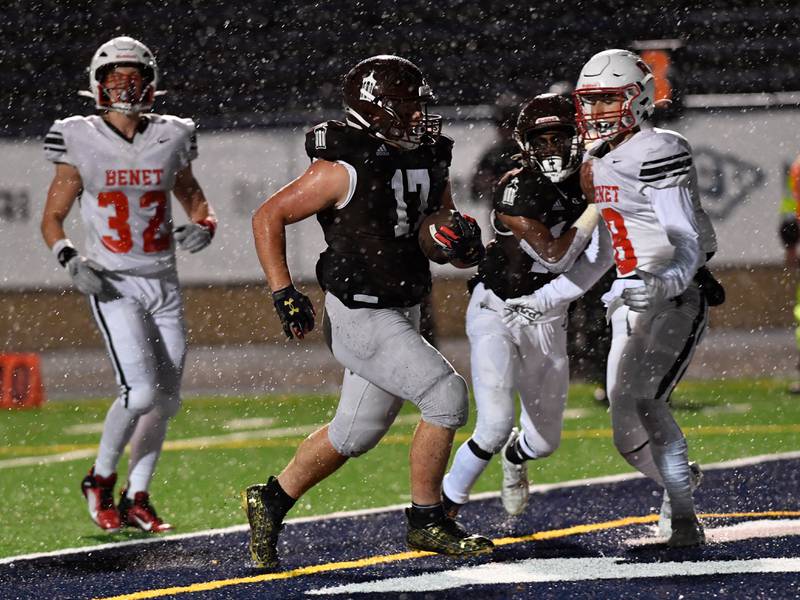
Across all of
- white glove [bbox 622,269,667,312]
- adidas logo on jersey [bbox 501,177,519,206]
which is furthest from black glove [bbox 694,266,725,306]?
adidas logo on jersey [bbox 501,177,519,206]

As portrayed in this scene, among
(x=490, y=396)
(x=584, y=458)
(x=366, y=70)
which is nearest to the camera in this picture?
(x=366, y=70)

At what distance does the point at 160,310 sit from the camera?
586cm

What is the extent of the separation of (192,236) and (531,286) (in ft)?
4.23

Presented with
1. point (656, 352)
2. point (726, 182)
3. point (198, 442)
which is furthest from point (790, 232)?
point (726, 182)

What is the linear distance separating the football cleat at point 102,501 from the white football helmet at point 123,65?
1350mm

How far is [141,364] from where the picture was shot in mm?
5676

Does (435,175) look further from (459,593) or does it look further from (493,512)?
(493,512)

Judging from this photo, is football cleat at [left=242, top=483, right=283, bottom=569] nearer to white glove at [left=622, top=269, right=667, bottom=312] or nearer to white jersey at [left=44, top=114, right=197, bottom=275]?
white glove at [left=622, top=269, right=667, bottom=312]

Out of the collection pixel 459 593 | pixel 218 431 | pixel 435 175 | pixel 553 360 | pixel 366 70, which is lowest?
pixel 218 431

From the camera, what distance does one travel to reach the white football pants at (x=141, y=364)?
570cm

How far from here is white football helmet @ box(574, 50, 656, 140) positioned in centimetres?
497

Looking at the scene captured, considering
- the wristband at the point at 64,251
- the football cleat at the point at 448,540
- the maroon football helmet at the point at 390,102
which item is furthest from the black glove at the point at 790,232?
the football cleat at the point at 448,540

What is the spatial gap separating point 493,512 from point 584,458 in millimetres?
1582

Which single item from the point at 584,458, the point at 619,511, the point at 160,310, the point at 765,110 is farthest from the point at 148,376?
the point at 765,110
